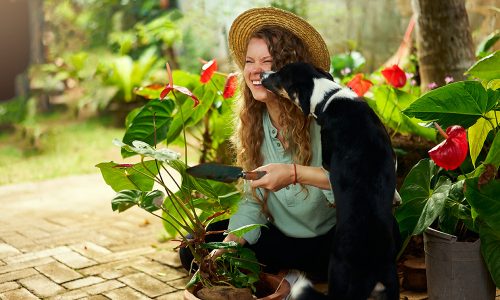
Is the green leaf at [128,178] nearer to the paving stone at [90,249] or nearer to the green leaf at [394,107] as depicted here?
the paving stone at [90,249]

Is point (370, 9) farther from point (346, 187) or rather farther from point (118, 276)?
point (346, 187)

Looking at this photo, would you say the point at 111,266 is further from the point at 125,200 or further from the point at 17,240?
the point at 125,200

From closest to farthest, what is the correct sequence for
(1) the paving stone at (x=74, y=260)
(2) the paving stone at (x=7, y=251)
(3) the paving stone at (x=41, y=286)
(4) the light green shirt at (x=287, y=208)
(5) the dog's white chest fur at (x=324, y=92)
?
(5) the dog's white chest fur at (x=324, y=92), (4) the light green shirt at (x=287, y=208), (3) the paving stone at (x=41, y=286), (1) the paving stone at (x=74, y=260), (2) the paving stone at (x=7, y=251)

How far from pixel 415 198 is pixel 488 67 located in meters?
0.50

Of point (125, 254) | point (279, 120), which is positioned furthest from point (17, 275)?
point (279, 120)

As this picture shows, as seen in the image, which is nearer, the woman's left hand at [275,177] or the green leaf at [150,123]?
the woman's left hand at [275,177]

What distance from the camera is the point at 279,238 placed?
7.95 ft

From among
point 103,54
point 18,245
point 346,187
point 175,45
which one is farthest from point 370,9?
point 346,187

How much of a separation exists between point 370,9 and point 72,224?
4158 millimetres

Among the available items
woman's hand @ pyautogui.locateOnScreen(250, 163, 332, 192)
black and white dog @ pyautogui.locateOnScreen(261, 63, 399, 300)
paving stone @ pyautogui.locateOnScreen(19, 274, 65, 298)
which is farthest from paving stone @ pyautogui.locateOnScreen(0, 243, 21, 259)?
black and white dog @ pyautogui.locateOnScreen(261, 63, 399, 300)

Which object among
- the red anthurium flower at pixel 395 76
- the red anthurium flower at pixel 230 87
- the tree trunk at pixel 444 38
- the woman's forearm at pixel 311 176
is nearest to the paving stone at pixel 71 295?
the red anthurium flower at pixel 230 87

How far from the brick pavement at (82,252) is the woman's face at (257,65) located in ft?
3.02

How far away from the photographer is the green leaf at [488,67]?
2.04m

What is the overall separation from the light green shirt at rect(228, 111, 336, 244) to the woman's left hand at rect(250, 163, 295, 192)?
384mm
